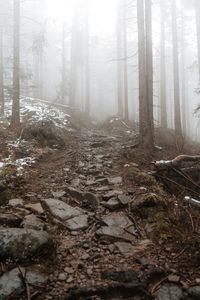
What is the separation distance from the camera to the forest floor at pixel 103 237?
2.51 m

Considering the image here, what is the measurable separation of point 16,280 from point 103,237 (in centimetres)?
161

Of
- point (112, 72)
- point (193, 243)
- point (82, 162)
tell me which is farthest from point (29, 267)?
point (112, 72)

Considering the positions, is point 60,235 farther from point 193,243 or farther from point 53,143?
point 53,143

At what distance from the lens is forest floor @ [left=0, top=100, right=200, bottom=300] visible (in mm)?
2510

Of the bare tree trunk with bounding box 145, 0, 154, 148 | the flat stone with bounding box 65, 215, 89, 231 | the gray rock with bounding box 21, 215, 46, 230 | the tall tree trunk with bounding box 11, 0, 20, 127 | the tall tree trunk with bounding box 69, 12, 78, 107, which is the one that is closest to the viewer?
the gray rock with bounding box 21, 215, 46, 230

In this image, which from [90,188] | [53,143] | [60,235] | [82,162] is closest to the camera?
[60,235]

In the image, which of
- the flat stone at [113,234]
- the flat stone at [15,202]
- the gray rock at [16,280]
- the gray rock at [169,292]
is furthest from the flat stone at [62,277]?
the flat stone at [15,202]

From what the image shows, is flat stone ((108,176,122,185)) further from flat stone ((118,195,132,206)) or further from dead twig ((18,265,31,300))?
dead twig ((18,265,31,300))

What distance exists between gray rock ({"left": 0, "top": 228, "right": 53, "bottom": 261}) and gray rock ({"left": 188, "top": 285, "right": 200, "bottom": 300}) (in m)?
1.93

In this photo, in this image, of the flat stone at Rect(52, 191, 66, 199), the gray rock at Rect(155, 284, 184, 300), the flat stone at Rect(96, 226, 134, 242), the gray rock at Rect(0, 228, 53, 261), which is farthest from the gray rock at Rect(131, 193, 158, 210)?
the gray rock at Rect(0, 228, 53, 261)

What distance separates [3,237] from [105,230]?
175 centimetres

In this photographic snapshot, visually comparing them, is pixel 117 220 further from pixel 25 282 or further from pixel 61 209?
pixel 25 282

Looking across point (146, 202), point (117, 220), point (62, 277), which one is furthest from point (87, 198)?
point (62, 277)

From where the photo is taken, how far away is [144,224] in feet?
13.4
